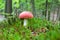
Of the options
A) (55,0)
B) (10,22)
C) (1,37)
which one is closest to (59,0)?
(55,0)

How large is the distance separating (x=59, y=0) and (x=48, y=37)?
20594 mm

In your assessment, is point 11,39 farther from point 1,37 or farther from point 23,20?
point 23,20

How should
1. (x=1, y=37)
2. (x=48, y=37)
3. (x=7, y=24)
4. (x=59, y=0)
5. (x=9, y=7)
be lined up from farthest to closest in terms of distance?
(x=59, y=0), (x=9, y=7), (x=7, y=24), (x=1, y=37), (x=48, y=37)

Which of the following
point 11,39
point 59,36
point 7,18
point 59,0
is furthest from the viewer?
point 59,0

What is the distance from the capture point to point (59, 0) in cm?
2380

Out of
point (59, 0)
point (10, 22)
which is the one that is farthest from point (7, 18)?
point (59, 0)

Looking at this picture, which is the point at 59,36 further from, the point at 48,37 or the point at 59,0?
the point at 59,0

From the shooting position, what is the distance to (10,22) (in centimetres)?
800

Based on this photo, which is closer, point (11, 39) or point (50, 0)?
point (11, 39)

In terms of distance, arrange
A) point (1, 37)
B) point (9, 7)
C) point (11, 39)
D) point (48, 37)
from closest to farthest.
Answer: point (48, 37) < point (11, 39) < point (1, 37) < point (9, 7)

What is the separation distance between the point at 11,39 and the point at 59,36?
1631mm

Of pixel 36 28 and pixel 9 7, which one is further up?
pixel 9 7

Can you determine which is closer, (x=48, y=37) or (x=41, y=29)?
(x=48, y=37)

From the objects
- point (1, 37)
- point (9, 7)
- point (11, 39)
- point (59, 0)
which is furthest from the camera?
point (59, 0)
